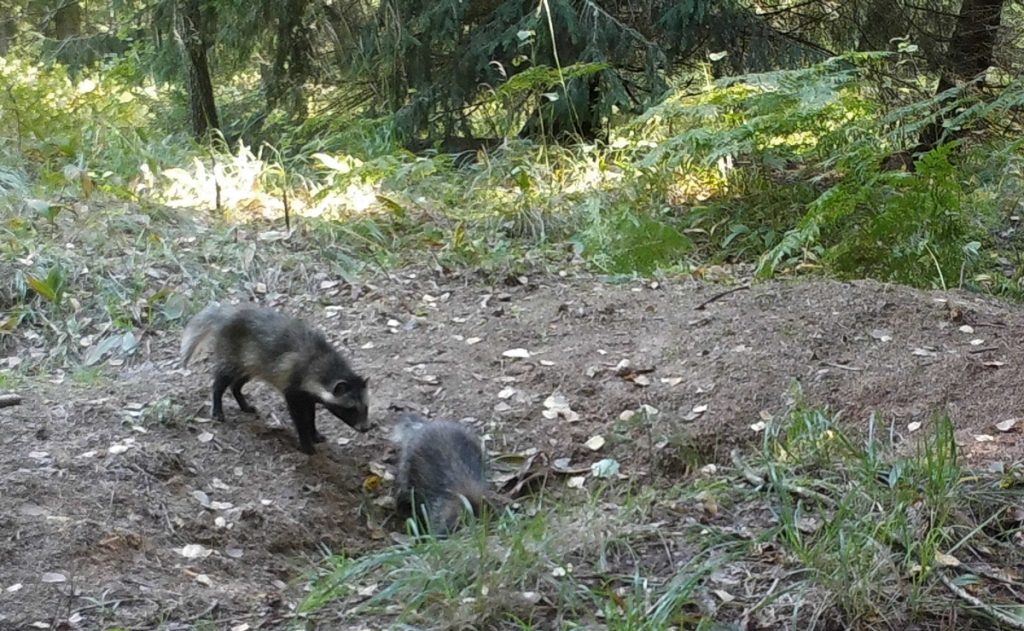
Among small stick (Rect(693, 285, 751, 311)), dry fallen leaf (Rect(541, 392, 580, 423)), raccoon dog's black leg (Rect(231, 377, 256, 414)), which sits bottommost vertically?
dry fallen leaf (Rect(541, 392, 580, 423))

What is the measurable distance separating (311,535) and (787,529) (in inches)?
79.8

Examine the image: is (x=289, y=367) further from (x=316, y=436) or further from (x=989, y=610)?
(x=989, y=610)

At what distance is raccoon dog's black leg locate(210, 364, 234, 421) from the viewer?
193 inches

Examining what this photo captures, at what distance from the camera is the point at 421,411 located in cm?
525

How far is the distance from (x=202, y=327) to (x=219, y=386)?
36 centimetres

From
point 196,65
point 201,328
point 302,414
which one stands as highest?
Answer: point 196,65

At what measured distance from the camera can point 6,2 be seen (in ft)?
47.8

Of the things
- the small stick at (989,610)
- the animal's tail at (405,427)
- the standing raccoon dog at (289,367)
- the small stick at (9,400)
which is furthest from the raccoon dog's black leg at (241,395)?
the small stick at (989,610)

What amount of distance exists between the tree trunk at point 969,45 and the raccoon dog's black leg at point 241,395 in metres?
6.80

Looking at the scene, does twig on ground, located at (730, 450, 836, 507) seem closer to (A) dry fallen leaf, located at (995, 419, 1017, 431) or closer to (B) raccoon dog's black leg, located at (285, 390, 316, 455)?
(A) dry fallen leaf, located at (995, 419, 1017, 431)

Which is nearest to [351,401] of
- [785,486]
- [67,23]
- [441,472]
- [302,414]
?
[302,414]

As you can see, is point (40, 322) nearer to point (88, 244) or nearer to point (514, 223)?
point (88, 244)

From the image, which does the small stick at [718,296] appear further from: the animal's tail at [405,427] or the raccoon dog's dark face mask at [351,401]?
the raccoon dog's dark face mask at [351,401]

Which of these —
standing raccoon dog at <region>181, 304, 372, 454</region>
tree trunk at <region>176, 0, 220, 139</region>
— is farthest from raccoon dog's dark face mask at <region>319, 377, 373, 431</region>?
tree trunk at <region>176, 0, 220, 139</region>
